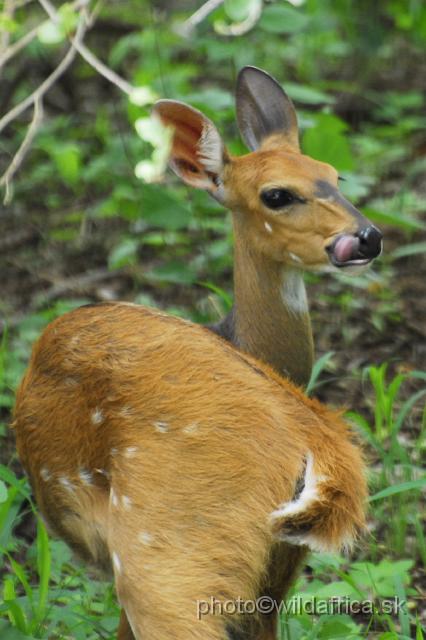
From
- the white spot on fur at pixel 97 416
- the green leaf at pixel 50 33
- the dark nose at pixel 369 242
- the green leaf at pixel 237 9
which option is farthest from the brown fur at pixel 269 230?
the white spot on fur at pixel 97 416

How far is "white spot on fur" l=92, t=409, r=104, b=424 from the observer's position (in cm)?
327

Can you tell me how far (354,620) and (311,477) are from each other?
135 cm

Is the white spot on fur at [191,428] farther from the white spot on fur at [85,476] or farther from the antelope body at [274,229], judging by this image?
the antelope body at [274,229]

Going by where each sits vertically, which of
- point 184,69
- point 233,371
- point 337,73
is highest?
point 233,371

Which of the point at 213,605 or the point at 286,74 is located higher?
the point at 213,605

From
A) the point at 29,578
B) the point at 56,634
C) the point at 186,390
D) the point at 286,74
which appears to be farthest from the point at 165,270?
the point at 286,74

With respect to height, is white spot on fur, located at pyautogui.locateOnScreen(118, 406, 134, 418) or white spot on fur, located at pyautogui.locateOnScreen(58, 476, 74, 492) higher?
white spot on fur, located at pyautogui.locateOnScreen(118, 406, 134, 418)

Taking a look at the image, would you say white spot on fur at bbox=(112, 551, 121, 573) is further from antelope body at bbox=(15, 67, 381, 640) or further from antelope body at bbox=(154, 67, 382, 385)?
antelope body at bbox=(154, 67, 382, 385)

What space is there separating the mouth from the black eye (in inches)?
9.3

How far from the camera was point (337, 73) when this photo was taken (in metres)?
9.02

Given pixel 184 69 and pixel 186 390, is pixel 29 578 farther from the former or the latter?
pixel 184 69

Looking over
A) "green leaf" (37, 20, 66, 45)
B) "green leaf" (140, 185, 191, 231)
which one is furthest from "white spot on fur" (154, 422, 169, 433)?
"green leaf" (140, 185, 191, 231)

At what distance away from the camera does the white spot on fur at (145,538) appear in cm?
300

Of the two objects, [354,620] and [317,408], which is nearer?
[317,408]
